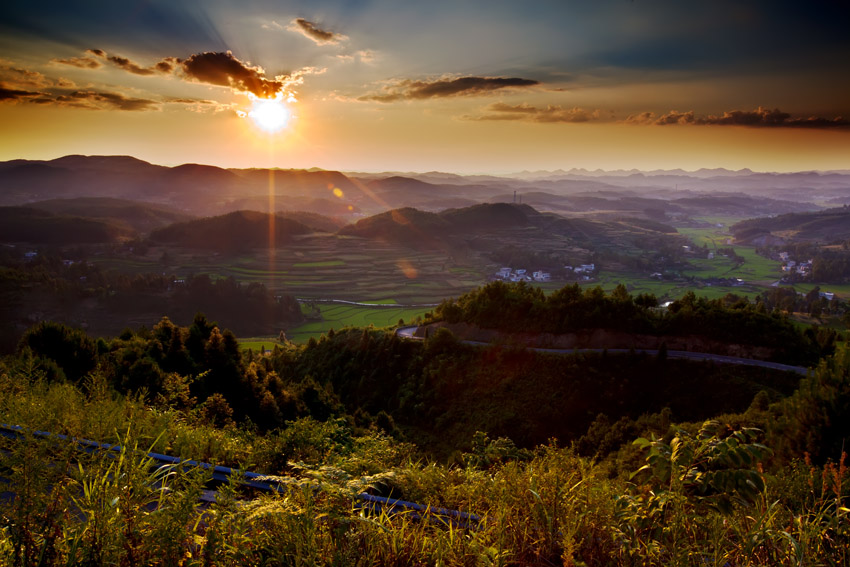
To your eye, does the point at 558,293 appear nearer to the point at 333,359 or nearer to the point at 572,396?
the point at 572,396

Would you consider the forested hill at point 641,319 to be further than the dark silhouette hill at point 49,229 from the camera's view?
No

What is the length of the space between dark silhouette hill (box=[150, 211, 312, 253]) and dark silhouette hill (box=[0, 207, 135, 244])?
57.5ft

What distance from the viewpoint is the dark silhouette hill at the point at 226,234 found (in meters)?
175

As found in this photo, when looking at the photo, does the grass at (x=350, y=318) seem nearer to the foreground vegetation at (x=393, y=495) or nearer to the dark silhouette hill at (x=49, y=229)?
the foreground vegetation at (x=393, y=495)

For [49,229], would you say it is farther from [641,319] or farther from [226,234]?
[641,319]

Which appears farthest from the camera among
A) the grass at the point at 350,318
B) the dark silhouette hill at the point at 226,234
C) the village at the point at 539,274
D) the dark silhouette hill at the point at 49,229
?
the dark silhouette hill at the point at 226,234

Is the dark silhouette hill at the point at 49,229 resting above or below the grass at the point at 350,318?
above

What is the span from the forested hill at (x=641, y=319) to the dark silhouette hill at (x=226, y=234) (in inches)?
6166

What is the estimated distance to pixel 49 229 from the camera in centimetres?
16162

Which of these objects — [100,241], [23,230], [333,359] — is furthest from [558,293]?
[23,230]

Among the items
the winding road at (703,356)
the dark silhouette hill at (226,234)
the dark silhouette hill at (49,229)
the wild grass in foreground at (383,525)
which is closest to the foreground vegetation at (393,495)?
the wild grass in foreground at (383,525)

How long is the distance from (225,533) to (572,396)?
27.5m

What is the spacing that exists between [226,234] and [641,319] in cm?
17766

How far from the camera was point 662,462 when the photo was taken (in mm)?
3215
